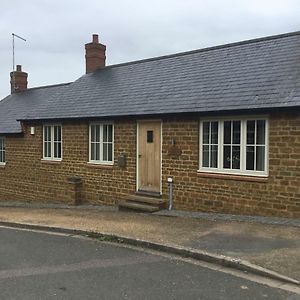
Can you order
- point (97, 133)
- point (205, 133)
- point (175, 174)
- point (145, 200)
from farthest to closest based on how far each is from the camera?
point (97, 133)
point (145, 200)
point (175, 174)
point (205, 133)

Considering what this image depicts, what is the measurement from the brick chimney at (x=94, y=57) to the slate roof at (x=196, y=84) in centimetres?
152

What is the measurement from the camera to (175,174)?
13.1 meters

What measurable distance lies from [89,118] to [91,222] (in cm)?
483

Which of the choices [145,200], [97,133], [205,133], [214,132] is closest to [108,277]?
[214,132]

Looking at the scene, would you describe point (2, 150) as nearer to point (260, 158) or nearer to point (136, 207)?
point (136, 207)

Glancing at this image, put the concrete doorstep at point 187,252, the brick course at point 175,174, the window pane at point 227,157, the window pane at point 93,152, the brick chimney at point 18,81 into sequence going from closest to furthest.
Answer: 1. the concrete doorstep at point 187,252
2. the brick course at point 175,174
3. the window pane at point 227,157
4. the window pane at point 93,152
5. the brick chimney at point 18,81

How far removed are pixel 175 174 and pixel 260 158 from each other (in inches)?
106

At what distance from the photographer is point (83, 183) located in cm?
1592

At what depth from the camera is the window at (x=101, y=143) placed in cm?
1499

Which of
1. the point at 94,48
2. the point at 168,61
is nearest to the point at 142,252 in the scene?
the point at 168,61

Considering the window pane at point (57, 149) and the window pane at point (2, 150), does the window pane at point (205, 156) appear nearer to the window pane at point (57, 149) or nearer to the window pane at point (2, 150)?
the window pane at point (57, 149)

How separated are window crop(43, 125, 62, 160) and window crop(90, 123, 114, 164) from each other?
182cm

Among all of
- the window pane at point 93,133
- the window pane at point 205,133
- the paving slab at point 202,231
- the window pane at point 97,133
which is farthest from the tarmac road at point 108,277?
the window pane at point 93,133

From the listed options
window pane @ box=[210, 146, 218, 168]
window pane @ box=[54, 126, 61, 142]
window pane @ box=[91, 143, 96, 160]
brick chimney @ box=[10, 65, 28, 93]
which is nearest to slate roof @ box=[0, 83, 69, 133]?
brick chimney @ box=[10, 65, 28, 93]
